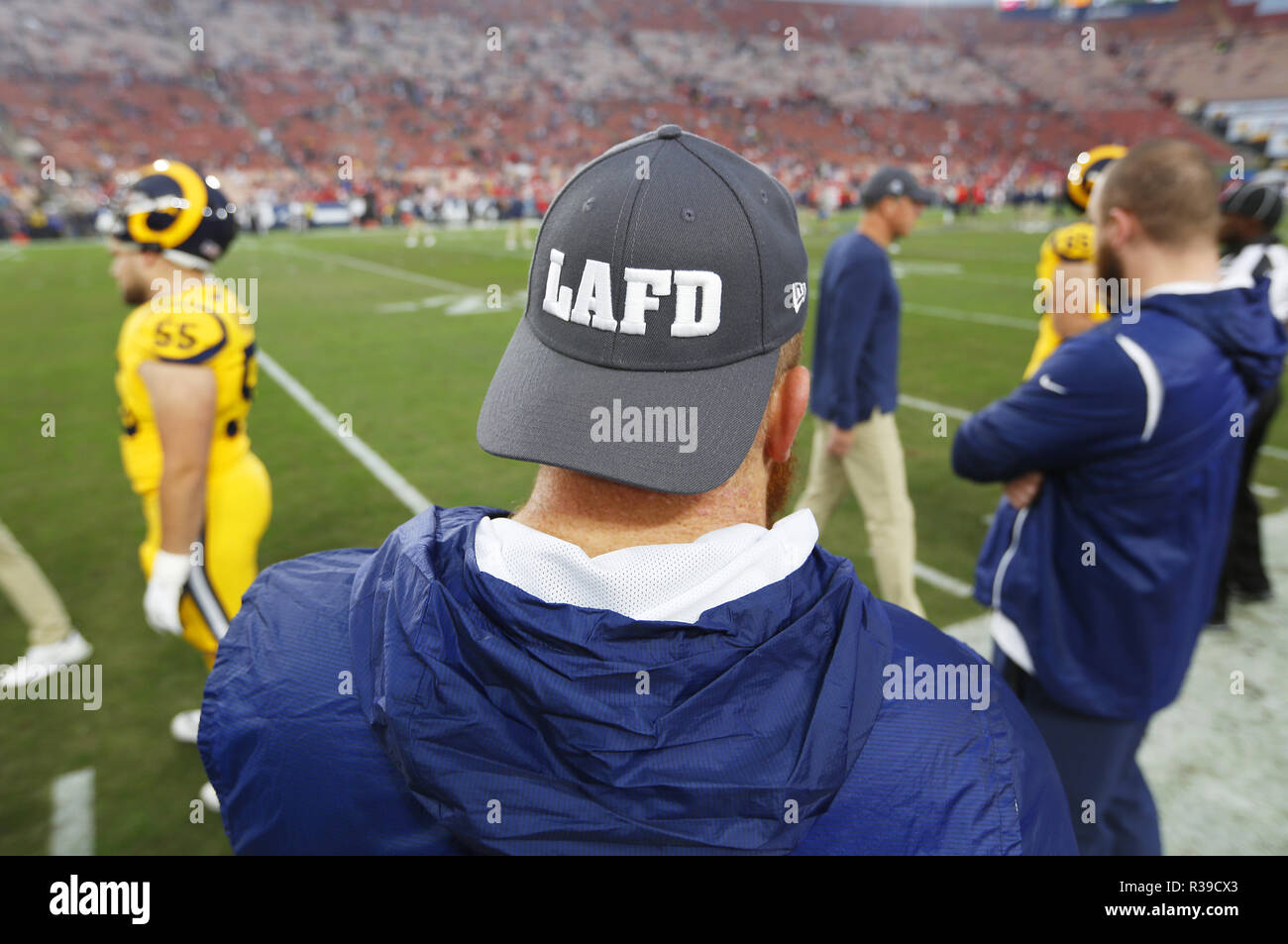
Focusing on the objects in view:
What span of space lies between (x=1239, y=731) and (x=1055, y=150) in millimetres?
66989

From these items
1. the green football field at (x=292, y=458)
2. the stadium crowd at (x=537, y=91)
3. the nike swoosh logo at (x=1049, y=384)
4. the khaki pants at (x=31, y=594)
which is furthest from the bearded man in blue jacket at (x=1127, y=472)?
the stadium crowd at (x=537, y=91)

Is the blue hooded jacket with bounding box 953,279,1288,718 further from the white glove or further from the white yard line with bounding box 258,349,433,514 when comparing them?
the white yard line with bounding box 258,349,433,514

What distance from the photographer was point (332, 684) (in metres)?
1.05

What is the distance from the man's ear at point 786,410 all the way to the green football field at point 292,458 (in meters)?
2.95

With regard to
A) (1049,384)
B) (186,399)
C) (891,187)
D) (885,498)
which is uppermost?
(891,187)

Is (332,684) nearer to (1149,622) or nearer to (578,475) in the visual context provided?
(578,475)

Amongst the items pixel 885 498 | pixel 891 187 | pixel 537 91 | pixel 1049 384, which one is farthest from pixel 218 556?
pixel 537 91

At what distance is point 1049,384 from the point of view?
2.13 meters

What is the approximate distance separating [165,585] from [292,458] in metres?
4.45

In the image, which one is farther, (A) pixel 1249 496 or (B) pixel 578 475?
(A) pixel 1249 496

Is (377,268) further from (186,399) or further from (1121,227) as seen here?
(1121,227)

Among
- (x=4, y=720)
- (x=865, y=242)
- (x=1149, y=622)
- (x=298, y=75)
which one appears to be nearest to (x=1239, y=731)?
(x=1149, y=622)

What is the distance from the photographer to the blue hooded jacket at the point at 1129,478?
203 centimetres

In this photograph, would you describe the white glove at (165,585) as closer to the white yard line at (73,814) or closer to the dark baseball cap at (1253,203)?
the white yard line at (73,814)
